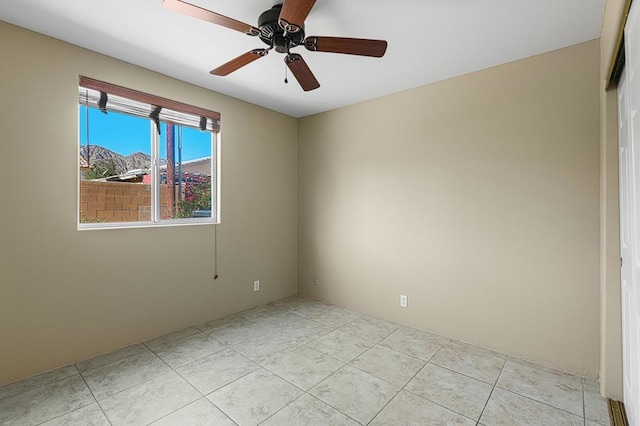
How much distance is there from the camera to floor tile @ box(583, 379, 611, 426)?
5.83ft

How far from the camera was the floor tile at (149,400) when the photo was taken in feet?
5.82

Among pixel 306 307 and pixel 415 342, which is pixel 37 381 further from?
pixel 415 342

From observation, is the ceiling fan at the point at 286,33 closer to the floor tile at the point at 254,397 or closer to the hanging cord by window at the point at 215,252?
the hanging cord by window at the point at 215,252

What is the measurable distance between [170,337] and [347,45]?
9.47ft

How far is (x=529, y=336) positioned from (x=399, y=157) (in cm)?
196

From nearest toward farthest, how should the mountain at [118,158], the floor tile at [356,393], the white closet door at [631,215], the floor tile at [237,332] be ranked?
the white closet door at [631,215] < the floor tile at [356,393] < the mountain at [118,158] < the floor tile at [237,332]

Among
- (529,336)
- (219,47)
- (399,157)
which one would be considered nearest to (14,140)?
(219,47)

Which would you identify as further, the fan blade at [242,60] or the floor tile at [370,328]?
the floor tile at [370,328]

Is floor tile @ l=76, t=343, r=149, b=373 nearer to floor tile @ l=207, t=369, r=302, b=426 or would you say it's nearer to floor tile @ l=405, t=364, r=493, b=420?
floor tile @ l=207, t=369, r=302, b=426

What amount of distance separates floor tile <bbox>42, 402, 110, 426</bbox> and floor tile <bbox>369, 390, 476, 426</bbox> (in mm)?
1576

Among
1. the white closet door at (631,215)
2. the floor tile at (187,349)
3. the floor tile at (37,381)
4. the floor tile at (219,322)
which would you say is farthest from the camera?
the floor tile at (219,322)

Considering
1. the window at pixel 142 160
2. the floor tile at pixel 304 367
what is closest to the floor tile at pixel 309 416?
the floor tile at pixel 304 367

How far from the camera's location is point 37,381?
2105 mm

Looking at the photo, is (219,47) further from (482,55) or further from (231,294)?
(231,294)
